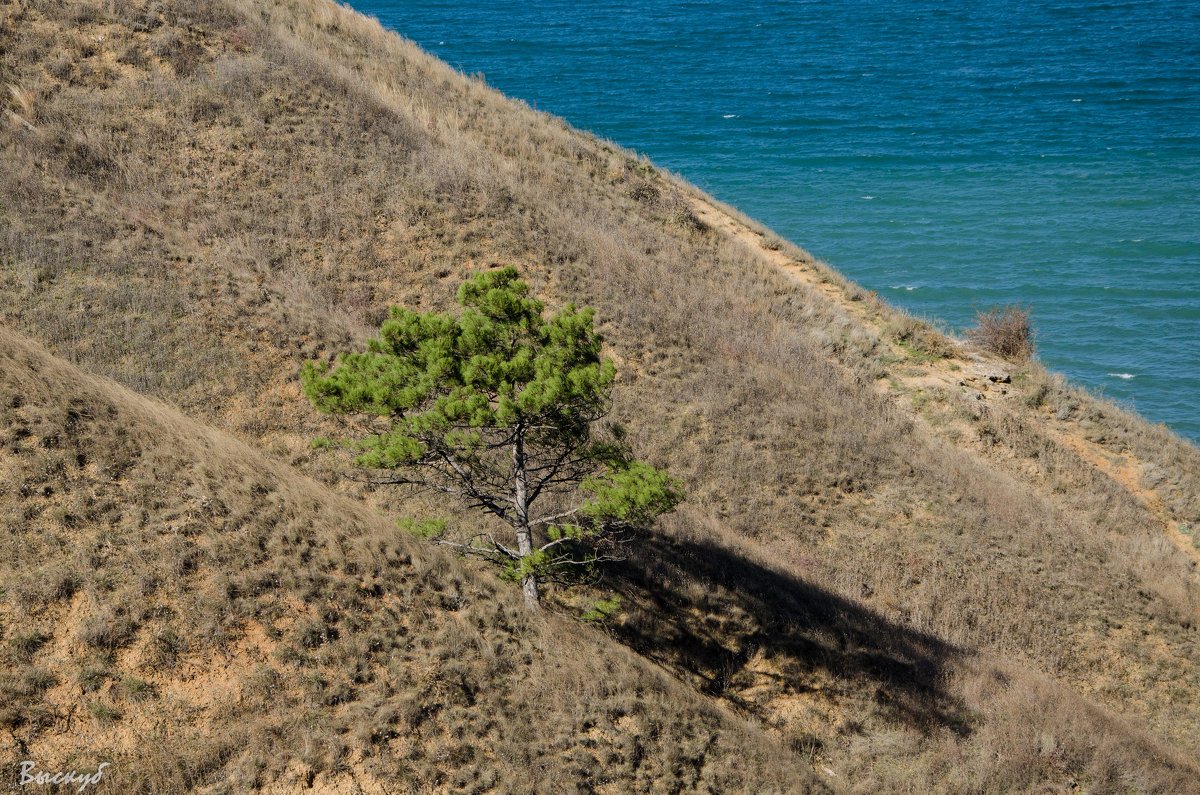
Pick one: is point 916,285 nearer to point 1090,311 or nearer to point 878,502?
point 1090,311

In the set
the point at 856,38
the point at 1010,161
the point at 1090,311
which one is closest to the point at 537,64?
the point at 856,38

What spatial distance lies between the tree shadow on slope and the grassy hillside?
0.18 ft

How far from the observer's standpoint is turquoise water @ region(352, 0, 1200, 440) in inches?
1542

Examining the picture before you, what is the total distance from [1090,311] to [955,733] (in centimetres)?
3153

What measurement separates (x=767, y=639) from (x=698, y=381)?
292 inches

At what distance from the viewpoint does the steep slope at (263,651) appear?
902cm

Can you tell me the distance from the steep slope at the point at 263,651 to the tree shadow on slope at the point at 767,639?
132 cm

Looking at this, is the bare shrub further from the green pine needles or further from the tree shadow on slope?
the green pine needles

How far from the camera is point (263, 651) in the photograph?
10.1 meters

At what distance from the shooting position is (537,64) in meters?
74.2

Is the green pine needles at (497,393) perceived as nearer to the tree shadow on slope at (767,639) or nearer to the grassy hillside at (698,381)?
the tree shadow on slope at (767,639)

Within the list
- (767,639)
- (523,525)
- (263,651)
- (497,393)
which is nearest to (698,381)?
(767,639)

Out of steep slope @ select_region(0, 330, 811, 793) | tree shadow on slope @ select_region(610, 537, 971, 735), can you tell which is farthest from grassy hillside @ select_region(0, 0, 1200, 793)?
steep slope @ select_region(0, 330, 811, 793)

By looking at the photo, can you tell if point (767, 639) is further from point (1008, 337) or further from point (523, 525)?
point (1008, 337)
